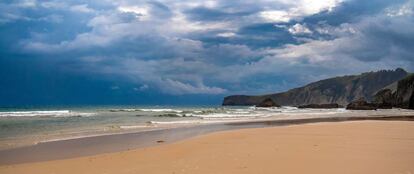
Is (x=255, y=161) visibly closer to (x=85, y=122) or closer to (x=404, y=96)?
(x=85, y=122)

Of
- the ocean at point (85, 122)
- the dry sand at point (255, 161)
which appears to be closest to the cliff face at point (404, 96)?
the ocean at point (85, 122)

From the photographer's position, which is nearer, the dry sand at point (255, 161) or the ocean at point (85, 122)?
the dry sand at point (255, 161)

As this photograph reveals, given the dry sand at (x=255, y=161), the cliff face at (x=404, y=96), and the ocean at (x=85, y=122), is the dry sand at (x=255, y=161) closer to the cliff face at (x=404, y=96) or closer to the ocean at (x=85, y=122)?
the ocean at (x=85, y=122)

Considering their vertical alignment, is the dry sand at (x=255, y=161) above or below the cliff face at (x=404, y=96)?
below

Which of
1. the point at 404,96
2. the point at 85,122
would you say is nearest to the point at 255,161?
the point at 85,122

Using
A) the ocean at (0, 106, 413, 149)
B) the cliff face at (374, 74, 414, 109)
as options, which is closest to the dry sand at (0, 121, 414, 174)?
the ocean at (0, 106, 413, 149)

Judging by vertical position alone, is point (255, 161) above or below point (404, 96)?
below

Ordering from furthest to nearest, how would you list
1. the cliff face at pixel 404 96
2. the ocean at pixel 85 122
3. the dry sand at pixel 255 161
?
the cliff face at pixel 404 96 → the ocean at pixel 85 122 → the dry sand at pixel 255 161

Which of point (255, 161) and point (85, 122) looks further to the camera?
point (85, 122)

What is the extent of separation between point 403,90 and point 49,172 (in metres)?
91.5

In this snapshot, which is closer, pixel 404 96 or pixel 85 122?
pixel 85 122

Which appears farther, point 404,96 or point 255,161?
point 404,96

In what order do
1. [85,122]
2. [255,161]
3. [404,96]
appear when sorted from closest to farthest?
[255,161] → [85,122] → [404,96]

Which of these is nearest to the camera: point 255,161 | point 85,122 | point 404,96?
point 255,161
